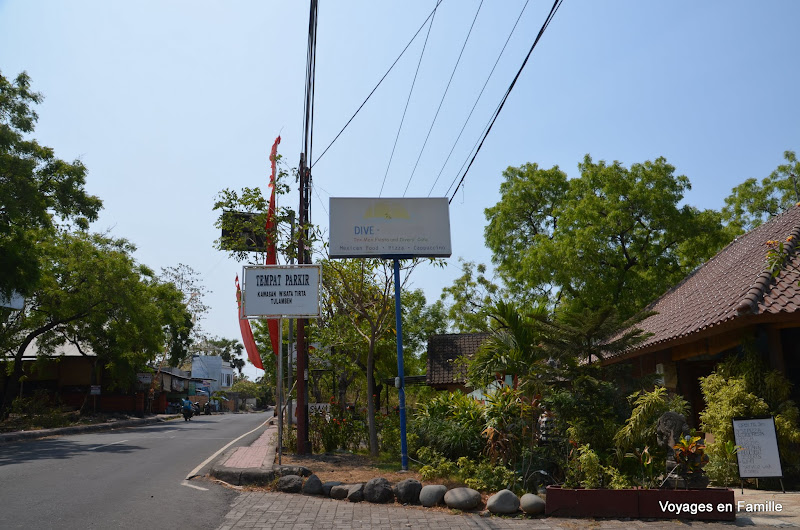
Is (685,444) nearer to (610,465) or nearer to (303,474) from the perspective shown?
(610,465)

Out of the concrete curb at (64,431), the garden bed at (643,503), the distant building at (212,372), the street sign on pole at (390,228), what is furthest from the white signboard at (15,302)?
the distant building at (212,372)

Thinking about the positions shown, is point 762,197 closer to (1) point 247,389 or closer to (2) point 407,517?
(2) point 407,517

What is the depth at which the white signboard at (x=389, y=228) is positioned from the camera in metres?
12.8

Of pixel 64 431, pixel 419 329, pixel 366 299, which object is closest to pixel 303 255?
pixel 366 299

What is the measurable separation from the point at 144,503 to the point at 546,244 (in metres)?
19.1

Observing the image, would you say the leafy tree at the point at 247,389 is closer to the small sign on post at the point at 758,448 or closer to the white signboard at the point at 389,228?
the white signboard at the point at 389,228

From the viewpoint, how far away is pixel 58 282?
30844mm

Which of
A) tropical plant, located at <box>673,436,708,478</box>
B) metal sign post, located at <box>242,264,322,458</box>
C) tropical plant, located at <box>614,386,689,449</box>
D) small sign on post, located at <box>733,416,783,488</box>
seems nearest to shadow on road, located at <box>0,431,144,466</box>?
metal sign post, located at <box>242,264,322,458</box>

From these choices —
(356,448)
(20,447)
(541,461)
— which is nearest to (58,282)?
(20,447)

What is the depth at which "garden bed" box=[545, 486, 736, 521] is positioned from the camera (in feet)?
24.7

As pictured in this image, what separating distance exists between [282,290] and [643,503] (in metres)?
7.21

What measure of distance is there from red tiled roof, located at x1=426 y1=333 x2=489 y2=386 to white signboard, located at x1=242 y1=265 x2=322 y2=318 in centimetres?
1766

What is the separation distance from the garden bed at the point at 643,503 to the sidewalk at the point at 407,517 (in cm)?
11

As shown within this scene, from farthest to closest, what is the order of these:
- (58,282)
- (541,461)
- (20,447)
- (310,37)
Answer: (58,282), (20,447), (310,37), (541,461)
